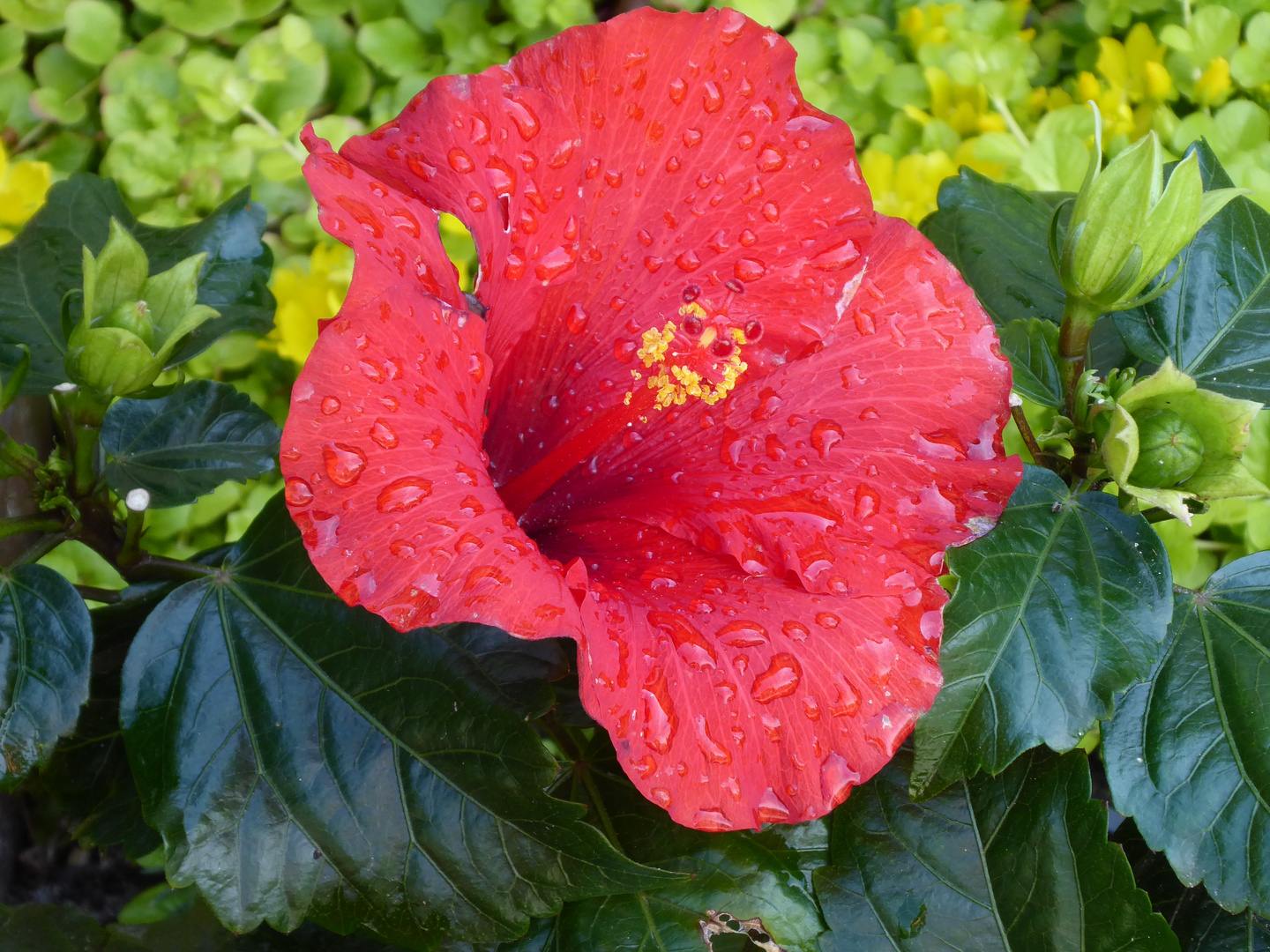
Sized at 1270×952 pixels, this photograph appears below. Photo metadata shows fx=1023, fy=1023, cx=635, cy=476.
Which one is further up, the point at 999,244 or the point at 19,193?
the point at 999,244

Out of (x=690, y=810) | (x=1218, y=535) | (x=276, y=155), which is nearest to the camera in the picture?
(x=690, y=810)

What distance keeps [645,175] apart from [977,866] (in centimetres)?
79

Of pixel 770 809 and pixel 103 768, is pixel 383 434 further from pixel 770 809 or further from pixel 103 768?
pixel 103 768

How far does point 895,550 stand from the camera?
0.89 m

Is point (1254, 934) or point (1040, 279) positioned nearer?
point (1254, 934)

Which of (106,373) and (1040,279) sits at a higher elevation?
(1040,279)

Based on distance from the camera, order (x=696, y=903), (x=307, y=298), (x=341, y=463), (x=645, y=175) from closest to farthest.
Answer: (x=341, y=463) < (x=645, y=175) < (x=696, y=903) < (x=307, y=298)

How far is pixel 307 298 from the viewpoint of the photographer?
1.79 m

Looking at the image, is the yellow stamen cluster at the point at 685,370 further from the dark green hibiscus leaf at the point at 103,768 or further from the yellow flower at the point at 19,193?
the yellow flower at the point at 19,193

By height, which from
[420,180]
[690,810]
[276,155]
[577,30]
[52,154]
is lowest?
[52,154]

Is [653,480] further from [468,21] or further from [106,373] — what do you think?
[468,21]

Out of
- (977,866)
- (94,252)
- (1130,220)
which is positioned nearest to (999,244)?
(1130,220)

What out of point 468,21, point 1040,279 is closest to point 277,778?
point 1040,279

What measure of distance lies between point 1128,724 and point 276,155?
173 centimetres
